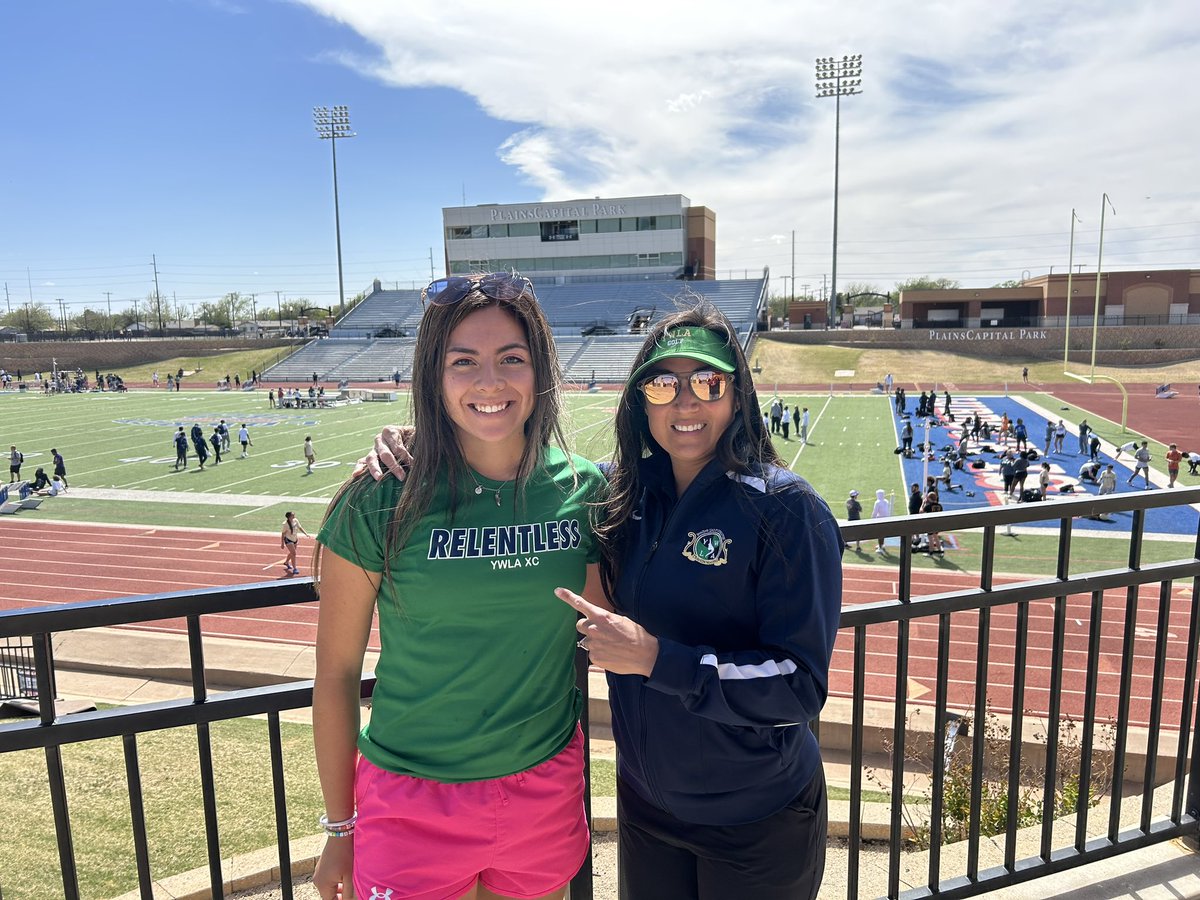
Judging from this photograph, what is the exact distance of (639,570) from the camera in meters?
1.78

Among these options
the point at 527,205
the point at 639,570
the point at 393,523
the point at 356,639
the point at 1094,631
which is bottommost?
the point at 1094,631

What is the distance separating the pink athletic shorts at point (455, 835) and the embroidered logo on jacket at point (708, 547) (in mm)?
583

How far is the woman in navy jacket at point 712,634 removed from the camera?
1.57 m

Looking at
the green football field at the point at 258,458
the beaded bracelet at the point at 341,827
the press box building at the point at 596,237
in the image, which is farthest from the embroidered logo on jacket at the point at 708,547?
the press box building at the point at 596,237

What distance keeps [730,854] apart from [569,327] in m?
67.3

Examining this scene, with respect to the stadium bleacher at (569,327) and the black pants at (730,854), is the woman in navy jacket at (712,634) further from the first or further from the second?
the stadium bleacher at (569,327)

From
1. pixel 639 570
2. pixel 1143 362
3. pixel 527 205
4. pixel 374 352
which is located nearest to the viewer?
pixel 639 570

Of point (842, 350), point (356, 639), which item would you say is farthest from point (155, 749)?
point (842, 350)

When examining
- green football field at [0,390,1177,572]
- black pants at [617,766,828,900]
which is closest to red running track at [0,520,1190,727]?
green football field at [0,390,1177,572]

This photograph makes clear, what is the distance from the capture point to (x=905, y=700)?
2.44 m

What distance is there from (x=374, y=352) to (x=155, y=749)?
57746 mm

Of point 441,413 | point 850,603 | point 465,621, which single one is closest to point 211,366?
point 850,603

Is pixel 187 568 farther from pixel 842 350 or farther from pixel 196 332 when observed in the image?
pixel 196 332

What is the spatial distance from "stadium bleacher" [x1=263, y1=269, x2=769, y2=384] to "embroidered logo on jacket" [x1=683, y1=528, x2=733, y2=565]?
4904 cm
